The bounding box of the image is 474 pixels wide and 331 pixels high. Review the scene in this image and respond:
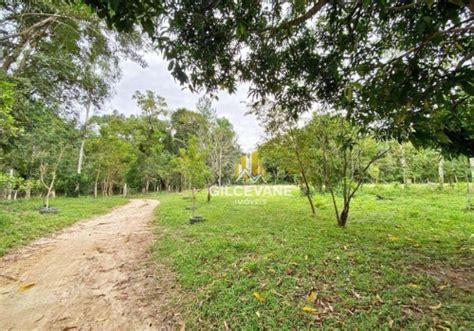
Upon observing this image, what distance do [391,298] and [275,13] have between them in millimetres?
3585

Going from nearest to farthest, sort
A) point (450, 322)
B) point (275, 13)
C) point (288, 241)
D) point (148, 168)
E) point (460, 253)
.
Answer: point (450, 322), point (275, 13), point (460, 253), point (288, 241), point (148, 168)

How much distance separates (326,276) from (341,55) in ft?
9.65

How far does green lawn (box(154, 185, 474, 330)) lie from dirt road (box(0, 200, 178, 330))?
17.0 inches

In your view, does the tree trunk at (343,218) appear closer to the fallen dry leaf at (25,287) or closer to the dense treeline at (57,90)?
the dense treeline at (57,90)

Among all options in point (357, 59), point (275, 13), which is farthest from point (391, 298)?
point (275, 13)

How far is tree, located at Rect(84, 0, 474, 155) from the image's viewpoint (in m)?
1.80

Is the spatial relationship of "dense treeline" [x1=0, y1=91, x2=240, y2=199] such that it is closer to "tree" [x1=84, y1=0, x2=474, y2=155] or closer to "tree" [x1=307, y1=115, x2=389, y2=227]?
"tree" [x1=307, y1=115, x2=389, y2=227]

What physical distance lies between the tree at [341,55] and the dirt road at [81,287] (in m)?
2.71

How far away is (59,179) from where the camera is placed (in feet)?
54.4

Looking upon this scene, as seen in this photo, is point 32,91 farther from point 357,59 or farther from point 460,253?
point 460,253

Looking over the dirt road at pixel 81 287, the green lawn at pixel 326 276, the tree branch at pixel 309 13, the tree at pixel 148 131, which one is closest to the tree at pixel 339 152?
the green lawn at pixel 326 276

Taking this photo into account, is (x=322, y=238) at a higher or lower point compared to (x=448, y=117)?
→ lower

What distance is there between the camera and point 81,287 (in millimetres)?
3160

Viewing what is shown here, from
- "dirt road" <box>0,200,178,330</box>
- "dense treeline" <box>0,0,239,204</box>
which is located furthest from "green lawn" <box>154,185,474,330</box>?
"dense treeline" <box>0,0,239,204</box>
